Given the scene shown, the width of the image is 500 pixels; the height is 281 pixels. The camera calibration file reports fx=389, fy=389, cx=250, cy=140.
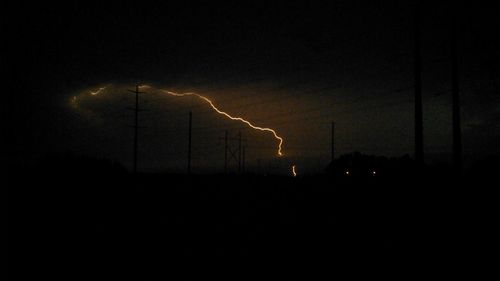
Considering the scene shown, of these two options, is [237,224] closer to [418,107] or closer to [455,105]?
[418,107]

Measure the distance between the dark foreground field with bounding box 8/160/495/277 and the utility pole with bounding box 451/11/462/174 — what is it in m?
1.01

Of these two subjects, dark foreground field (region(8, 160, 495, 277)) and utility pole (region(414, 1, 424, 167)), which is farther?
utility pole (region(414, 1, 424, 167))

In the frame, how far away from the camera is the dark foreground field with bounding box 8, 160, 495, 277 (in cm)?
906

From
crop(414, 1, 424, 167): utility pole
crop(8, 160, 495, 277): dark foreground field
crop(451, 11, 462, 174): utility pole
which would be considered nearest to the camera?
crop(8, 160, 495, 277): dark foreground field

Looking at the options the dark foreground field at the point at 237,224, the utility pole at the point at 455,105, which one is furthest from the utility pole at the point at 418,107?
the utility pole at the point at 455,105

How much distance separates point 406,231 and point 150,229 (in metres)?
7.55

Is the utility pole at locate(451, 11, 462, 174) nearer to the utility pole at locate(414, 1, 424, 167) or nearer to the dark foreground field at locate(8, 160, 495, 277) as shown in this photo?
the dark foreground field at locate(8, 160, 495, 277)

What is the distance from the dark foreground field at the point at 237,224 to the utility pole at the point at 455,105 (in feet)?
Answer: 3.31

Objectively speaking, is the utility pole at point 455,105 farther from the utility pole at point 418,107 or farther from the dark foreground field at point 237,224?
the utility pole at point 418,107

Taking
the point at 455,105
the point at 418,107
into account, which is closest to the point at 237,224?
the point at 418,107

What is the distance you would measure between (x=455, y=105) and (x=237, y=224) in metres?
10.3

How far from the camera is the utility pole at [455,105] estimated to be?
590 inches

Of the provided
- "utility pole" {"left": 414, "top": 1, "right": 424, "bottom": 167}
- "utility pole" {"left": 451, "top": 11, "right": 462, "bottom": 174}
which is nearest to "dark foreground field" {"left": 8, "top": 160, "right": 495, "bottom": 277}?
"utility pole" {"left": 451, "top": 11, "right": 462, "bottom": 174}

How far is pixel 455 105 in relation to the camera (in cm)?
1597
